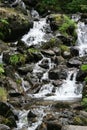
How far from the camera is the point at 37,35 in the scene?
989 inches

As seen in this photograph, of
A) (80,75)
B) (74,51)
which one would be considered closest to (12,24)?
(74,51)

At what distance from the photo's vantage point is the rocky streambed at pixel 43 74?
43.0 ft

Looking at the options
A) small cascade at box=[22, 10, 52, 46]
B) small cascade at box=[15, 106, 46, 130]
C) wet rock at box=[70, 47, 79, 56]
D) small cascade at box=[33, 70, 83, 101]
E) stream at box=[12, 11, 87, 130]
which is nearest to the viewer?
small cascade at box=[15, 106, 46, 130]

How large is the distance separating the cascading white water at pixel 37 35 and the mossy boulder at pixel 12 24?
1.46ft

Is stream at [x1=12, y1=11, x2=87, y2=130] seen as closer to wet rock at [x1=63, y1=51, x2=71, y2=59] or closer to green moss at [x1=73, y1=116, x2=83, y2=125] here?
wet rock at [x1=63, y1=51, x2=71, y2=59]

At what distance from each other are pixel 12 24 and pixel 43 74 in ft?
19.3

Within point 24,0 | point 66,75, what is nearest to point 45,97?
point 66,75

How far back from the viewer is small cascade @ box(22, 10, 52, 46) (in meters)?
24.4

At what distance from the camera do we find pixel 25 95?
16.7 metres

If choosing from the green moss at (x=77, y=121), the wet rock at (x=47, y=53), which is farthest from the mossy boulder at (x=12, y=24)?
the green moss at (x=77, y=121)

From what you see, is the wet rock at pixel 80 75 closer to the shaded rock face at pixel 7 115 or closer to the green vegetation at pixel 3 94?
the green vegetation at pixel 3 94

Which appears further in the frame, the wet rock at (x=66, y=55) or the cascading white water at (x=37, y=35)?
the cascading white water at (x=37, y=35)

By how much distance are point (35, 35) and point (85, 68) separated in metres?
7.78

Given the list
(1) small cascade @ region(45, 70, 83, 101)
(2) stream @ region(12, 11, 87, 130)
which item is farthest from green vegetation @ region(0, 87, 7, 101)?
(1) small cascade @ region(45, 70, 83, 101)
